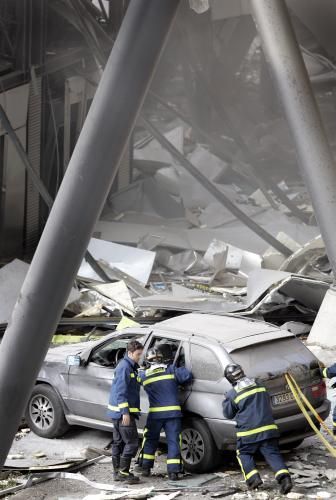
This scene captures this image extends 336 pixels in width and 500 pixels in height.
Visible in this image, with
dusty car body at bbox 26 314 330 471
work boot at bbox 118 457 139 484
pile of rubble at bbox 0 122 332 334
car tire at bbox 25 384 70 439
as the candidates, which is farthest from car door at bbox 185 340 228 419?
pile of rubble at bbox 0 122 332 334

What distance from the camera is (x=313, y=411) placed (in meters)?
9.04

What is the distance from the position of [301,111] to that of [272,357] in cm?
374

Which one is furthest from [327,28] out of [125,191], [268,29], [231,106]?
[268,29]

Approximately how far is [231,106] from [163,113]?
96.9 inches

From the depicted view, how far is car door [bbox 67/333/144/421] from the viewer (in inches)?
389

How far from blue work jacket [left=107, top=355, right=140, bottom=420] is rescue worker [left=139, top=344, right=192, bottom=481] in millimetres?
119

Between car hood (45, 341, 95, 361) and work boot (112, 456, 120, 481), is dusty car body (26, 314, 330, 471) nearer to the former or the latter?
car hood (45, 341, 95, 361)

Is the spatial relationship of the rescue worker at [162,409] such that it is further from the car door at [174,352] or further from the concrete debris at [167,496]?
the concrete debris at [167,496]

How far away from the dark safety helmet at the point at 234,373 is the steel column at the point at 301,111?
3105mm

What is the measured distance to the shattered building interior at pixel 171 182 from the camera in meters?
15.9

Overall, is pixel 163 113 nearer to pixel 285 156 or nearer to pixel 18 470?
pixel 285 156

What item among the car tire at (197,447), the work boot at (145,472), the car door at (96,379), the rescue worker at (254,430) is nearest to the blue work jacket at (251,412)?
the rescue worker at (254,430)

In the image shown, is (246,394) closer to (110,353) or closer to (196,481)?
(196,481)

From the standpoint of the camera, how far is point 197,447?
9.04m
